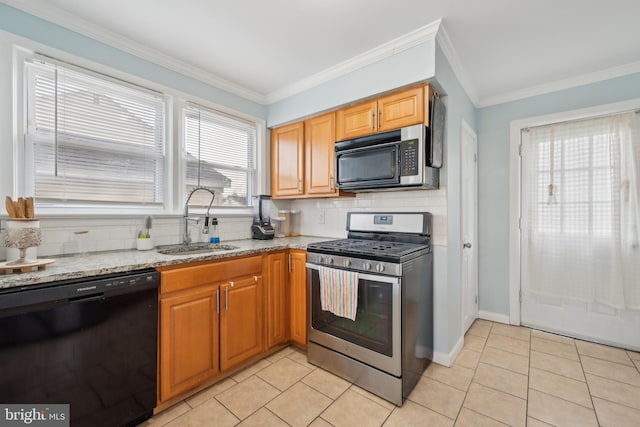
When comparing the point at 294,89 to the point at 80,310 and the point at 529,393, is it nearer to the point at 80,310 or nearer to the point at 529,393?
the point at 80,310

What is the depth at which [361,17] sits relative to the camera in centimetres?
188

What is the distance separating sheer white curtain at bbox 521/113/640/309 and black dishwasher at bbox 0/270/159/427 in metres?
3.45

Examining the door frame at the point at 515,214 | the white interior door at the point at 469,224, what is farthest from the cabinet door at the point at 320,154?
the door frame at the point at 515,214

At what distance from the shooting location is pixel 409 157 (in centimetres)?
210

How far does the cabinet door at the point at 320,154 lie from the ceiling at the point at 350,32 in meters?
0.46

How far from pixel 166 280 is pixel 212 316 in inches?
17.1

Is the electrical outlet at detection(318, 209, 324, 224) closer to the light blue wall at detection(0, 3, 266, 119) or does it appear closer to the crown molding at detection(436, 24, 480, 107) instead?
the light blue wall at detection(0, 3, 266, 119)

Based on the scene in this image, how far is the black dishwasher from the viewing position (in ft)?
3.91

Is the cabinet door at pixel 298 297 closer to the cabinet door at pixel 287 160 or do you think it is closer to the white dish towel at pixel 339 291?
the white dish towel at pixel 339 291

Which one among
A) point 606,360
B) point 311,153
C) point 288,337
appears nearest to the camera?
point 606,360

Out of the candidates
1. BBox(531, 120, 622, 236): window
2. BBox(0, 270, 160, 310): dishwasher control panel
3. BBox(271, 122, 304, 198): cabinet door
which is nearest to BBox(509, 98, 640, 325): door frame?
BBox(531, 120, 622, 236): window

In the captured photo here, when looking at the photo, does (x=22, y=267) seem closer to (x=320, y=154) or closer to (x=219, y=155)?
(x=219, y=155)

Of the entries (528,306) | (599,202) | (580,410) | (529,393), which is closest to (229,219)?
(529,393)

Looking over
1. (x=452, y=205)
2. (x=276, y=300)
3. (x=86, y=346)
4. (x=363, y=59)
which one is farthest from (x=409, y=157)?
(x=86, y=346)
